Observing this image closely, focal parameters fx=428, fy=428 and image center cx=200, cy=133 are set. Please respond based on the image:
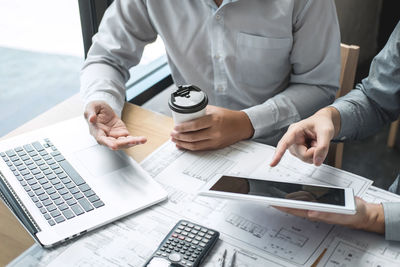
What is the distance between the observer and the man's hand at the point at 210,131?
3.41 feet

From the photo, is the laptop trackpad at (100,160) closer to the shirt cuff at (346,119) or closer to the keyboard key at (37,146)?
the keyboard key at (37,146)

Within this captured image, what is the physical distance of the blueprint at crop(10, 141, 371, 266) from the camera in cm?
79

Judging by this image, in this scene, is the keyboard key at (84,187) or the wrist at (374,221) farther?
the keyboard key at (84,187)

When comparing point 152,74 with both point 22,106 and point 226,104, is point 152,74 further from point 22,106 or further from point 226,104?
point 226,104

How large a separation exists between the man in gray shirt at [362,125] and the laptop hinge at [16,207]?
1.66ft

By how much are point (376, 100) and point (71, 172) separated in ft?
2.58

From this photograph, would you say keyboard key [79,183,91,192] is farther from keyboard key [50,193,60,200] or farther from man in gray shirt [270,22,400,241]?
man in gray shirt [270,22,400,241]

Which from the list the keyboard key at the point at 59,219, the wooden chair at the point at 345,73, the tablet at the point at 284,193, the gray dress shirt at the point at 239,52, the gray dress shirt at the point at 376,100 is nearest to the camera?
the tablet at the point at 284,193

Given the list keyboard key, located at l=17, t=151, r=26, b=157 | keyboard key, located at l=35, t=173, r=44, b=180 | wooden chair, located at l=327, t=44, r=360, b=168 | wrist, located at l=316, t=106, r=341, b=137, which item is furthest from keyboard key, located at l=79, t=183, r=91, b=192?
wooden chair, located at l=327, t=44, r=360, b=168

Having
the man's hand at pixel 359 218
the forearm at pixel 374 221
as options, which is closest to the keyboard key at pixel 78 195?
the man's hand at pixel 359 218

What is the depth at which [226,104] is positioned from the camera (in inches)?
54.6

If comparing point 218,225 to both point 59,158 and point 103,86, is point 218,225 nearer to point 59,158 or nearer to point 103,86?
point 59,158

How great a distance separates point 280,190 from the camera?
0.83 meters

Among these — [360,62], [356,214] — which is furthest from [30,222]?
[360,62]
